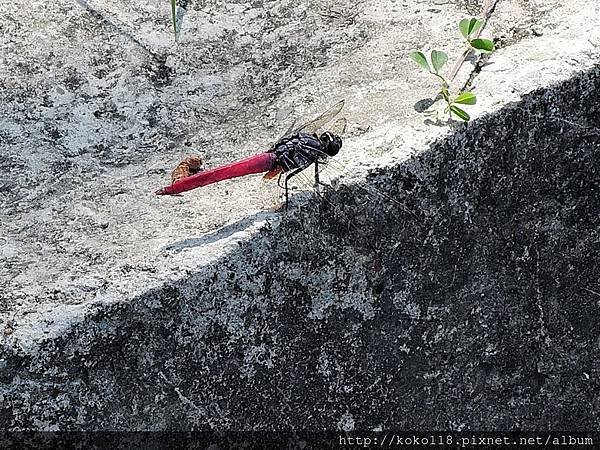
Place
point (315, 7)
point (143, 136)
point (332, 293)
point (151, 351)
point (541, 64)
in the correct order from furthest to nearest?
point (315, 7)
point (143, 136)
point (541, 64)
point (332, 293)
point (151, 351)

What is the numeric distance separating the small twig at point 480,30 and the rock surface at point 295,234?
0.02 meters

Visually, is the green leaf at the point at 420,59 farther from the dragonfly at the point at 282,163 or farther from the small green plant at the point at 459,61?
the dragonfly at the point at 282,163

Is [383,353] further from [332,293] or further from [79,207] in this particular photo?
[79,207]

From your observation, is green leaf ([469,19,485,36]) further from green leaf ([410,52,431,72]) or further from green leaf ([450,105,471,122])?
green leaf ([450,105,471,122])

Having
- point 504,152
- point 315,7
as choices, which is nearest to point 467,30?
point 504,152

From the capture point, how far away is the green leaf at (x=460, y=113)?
4.25 feet

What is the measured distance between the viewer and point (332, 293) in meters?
1.25

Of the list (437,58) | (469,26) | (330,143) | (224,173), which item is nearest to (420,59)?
(437,58)

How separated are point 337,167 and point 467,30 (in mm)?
417

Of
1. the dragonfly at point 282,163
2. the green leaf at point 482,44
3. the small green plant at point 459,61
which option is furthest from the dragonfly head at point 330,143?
the green leaf at point 482,44

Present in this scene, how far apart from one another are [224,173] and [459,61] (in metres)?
0.50

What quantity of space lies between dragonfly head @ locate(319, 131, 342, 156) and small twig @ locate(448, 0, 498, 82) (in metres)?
0.27

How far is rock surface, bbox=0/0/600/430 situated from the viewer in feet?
3.67

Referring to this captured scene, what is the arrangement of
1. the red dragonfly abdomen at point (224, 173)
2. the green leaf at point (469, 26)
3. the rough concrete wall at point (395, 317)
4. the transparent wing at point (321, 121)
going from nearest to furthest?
1. the rough concrete wall at point (395, 317)
2. the red dragonfly abdomen at point (224, 173)
3. the transparent wing at point (321, 121)
4. the green leaf at point (469, 26)
